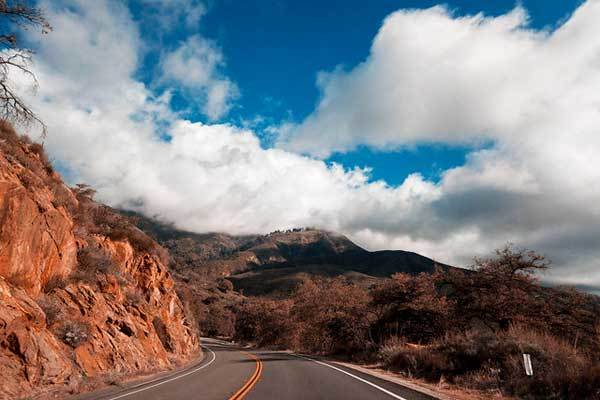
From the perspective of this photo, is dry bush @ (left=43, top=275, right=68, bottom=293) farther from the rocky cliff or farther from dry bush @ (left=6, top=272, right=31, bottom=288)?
dry bush @ (left=6, top=272, right=31, bottom=288)

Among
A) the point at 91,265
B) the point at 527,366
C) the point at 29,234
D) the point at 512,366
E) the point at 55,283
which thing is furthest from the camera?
the point at 91,265

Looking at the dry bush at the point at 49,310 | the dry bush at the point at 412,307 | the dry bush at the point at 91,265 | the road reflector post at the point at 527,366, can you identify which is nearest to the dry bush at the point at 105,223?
the dry bush at the point at 91,265

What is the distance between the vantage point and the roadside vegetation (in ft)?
40.5

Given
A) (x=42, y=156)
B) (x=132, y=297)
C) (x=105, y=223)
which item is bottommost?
(x=132, y=297)

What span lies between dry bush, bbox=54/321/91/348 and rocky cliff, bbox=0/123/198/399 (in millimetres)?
33

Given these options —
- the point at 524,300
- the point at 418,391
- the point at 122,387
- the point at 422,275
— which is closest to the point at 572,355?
the point at 418,391

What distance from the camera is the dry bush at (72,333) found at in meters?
14.8

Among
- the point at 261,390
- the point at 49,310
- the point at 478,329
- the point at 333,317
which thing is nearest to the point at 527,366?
A: the point at 261,390

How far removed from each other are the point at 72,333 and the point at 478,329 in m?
18.9

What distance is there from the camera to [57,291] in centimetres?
1709

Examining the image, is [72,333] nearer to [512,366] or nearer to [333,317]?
[512,366]

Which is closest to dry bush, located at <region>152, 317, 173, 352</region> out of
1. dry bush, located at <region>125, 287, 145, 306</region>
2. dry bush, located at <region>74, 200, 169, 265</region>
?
dry bush, located at <region>125, 287, 145, 306</region>

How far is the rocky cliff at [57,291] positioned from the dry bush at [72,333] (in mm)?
33

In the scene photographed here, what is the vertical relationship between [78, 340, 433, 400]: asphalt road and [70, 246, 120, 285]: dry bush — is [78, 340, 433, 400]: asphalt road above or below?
below
